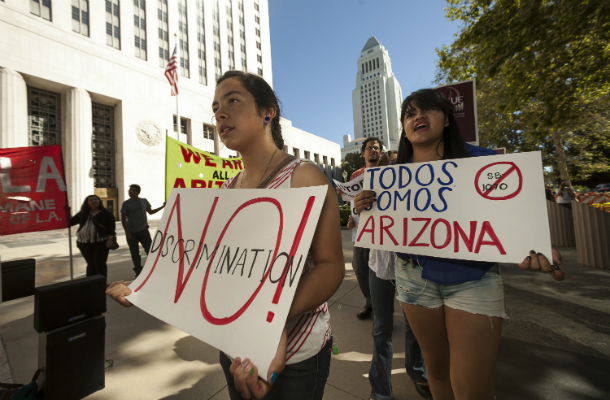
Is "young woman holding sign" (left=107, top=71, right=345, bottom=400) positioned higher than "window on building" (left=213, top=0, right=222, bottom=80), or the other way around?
"window on building" (left=213, top=0, right=222, bottom=80)

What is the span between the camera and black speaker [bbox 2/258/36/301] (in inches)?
95.7

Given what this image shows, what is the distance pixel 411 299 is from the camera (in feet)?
4.48

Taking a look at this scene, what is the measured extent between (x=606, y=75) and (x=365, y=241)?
6372mm

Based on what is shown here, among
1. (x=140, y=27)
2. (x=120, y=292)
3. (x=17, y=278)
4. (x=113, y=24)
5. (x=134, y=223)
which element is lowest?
(x=17, y=278)

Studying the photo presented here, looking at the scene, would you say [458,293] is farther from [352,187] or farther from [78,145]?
[78,145]

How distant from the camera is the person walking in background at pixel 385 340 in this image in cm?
183

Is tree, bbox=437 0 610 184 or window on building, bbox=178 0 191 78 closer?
tree, bbox=437 0 610 184

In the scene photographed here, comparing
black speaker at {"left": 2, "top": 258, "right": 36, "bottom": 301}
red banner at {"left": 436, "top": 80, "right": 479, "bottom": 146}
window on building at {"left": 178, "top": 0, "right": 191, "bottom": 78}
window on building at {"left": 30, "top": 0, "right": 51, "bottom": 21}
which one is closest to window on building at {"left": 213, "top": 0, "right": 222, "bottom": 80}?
window on building at {"left": 178, "top": 0, "right": 191, "bottom": 78}

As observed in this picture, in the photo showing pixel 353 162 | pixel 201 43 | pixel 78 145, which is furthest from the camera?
pixel 353 162

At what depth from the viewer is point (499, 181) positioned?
126 cm

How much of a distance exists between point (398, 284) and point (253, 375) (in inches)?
41.4

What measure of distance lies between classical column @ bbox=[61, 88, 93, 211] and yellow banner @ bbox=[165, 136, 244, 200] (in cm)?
2085

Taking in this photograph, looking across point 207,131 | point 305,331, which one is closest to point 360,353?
point 305,331

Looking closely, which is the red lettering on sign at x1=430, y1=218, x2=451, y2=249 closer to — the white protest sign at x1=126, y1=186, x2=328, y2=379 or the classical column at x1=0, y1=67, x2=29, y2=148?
the white protest sign at x1=126, y1=186, x2=328, y2=379
